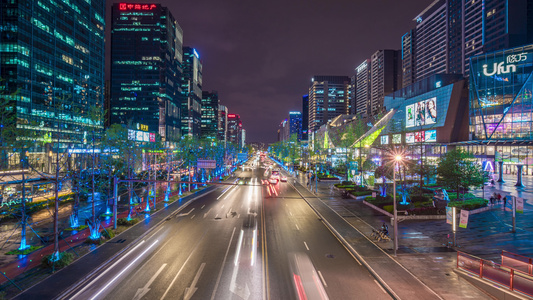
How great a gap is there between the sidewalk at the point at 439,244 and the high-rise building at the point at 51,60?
67.4 m

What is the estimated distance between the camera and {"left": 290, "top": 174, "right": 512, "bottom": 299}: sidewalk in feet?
53.3

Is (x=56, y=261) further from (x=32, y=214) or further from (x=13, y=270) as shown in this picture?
(x=32, y=214)

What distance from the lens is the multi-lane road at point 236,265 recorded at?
15461mm

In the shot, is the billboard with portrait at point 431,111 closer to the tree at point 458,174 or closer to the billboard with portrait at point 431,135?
the billboard with portrait at point 431,135

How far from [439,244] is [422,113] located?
7749 centimetres

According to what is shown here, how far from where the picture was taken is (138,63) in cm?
16200

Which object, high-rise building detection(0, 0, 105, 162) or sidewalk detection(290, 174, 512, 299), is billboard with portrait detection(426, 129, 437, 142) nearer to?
sidewalk detection(290, 174, 512, 299)

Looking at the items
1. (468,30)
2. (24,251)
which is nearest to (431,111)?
(24,251)

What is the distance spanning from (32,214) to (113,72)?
150 m

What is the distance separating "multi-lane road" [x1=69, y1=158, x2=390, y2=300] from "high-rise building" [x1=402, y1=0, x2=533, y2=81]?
118 m

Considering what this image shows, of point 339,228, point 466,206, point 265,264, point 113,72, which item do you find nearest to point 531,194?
point 466,206

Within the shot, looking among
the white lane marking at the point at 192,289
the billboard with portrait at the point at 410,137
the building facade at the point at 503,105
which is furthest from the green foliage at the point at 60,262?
the billboard with portrait at the point at 410,137

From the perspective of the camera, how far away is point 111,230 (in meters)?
25.9

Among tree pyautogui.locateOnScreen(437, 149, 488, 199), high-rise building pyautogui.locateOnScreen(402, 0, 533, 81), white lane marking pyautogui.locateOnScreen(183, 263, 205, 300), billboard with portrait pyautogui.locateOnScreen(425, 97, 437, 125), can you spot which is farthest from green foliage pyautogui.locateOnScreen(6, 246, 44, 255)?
high-rise building pyautogui.locateOnScreen(402, 0, 533, 81)
